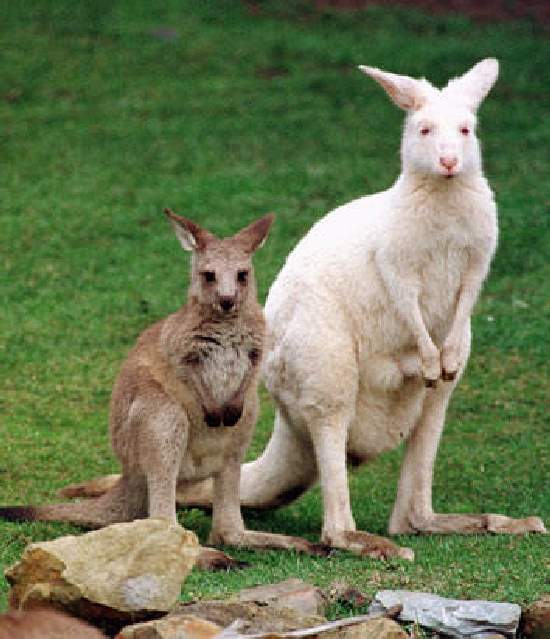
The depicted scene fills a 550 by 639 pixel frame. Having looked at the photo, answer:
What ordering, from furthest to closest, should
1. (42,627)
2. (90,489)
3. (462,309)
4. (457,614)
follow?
1. (90,489)
2. (462,309)
3. (457,614)
4. (42,627)

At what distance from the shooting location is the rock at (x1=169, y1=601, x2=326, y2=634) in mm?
5086

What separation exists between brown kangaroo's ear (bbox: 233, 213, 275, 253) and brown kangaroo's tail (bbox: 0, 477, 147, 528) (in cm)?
108

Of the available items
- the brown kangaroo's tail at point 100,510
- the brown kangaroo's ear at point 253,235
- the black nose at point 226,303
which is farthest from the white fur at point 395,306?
the brown kangaroo's tail at point 100,510

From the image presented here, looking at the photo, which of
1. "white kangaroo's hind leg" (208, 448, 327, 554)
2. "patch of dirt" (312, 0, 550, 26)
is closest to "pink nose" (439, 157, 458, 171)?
"white kangaroo's hind leg" (208, 448, 327, 554)

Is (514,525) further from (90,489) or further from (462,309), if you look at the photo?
(90,489)

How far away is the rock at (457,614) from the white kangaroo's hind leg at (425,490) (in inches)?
73.2

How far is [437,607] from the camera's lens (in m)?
5.35

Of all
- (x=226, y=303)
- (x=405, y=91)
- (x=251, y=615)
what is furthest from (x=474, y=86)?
(x=251, y=615)

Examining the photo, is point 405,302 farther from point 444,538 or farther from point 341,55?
point 341,55

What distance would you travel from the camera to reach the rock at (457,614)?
5.26 m

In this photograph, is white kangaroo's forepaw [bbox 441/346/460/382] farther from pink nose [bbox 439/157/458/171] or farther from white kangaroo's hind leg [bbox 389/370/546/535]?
pink nose [bbox 439/157/458/171]

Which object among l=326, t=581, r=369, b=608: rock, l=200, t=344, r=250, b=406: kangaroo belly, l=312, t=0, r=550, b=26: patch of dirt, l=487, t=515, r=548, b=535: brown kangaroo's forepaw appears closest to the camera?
l=326, t=581, r=369, b=608: rock

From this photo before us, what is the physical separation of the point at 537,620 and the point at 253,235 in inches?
84.0

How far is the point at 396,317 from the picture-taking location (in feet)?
23.0
